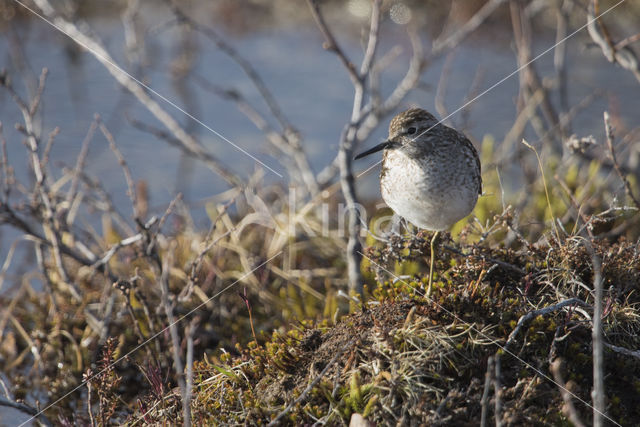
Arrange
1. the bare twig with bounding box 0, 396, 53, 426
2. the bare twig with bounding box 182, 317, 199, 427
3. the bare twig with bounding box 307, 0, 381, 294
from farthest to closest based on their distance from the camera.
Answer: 1. the bare twig with bounding box 307, 0, 381, 294
2. the bare twig with bounding box 0, 396, 53, 426
3. the bare twig with bounding box 182, 317, 199, 427

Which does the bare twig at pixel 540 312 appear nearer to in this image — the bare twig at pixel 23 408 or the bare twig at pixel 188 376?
→ the bare twig at pixel 188 376

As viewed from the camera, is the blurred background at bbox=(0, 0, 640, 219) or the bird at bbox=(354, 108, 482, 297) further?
the blurred background at bbox=(0, 0, 640, 219)

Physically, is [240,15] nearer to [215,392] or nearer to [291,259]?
[291,259]

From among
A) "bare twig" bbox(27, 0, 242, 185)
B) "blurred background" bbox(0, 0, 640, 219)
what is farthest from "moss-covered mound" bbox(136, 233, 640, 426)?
"blurred background" bbox(0, 0, 640, 219)

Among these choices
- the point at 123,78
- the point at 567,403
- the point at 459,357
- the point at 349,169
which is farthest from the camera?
the point at 123,78

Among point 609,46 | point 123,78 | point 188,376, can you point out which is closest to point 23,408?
point 188,376

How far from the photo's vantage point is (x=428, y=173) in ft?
10.7

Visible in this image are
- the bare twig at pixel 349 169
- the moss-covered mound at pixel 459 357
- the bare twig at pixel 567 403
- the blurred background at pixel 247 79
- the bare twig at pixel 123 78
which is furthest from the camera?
the blurred background at pixel 247 79

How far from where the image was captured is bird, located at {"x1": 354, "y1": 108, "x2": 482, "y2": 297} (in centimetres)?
322

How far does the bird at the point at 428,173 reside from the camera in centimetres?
322

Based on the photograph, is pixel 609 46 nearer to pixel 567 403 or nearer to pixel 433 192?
pixel 433 192

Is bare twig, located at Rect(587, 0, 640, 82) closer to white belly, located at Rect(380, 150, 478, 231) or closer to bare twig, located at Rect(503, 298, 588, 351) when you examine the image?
white belly, located at Rect(380, 150, 478, 231)

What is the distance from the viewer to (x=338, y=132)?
9.42 metres

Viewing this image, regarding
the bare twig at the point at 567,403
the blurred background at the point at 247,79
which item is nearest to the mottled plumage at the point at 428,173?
the bare twig at the point at 567,403
